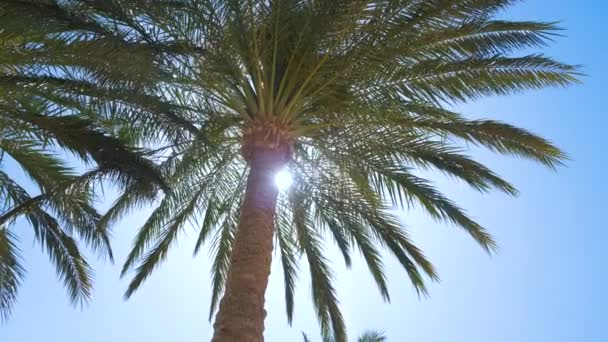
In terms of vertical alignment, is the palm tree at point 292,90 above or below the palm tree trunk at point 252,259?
above

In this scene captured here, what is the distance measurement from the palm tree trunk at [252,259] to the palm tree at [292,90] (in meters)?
0.02

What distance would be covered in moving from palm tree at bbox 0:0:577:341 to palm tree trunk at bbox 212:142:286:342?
0.02 meters

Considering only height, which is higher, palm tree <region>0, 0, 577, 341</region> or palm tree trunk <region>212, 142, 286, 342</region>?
palm tree <region>0, 0, 577, 341</region>

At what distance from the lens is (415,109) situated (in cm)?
907

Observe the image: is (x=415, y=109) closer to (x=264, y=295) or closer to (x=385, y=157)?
(x=385, y=157)

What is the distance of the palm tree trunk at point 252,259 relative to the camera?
262 inches

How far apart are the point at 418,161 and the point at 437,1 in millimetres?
2344

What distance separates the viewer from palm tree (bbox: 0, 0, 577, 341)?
7.76m

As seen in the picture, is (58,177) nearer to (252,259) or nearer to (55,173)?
(55,173)

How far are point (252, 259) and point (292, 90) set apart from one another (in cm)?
262

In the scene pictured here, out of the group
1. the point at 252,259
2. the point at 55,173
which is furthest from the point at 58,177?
the point at 252,259

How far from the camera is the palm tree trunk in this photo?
6664mm

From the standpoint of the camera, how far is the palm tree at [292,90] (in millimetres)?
7758

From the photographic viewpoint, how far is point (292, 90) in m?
8.94
